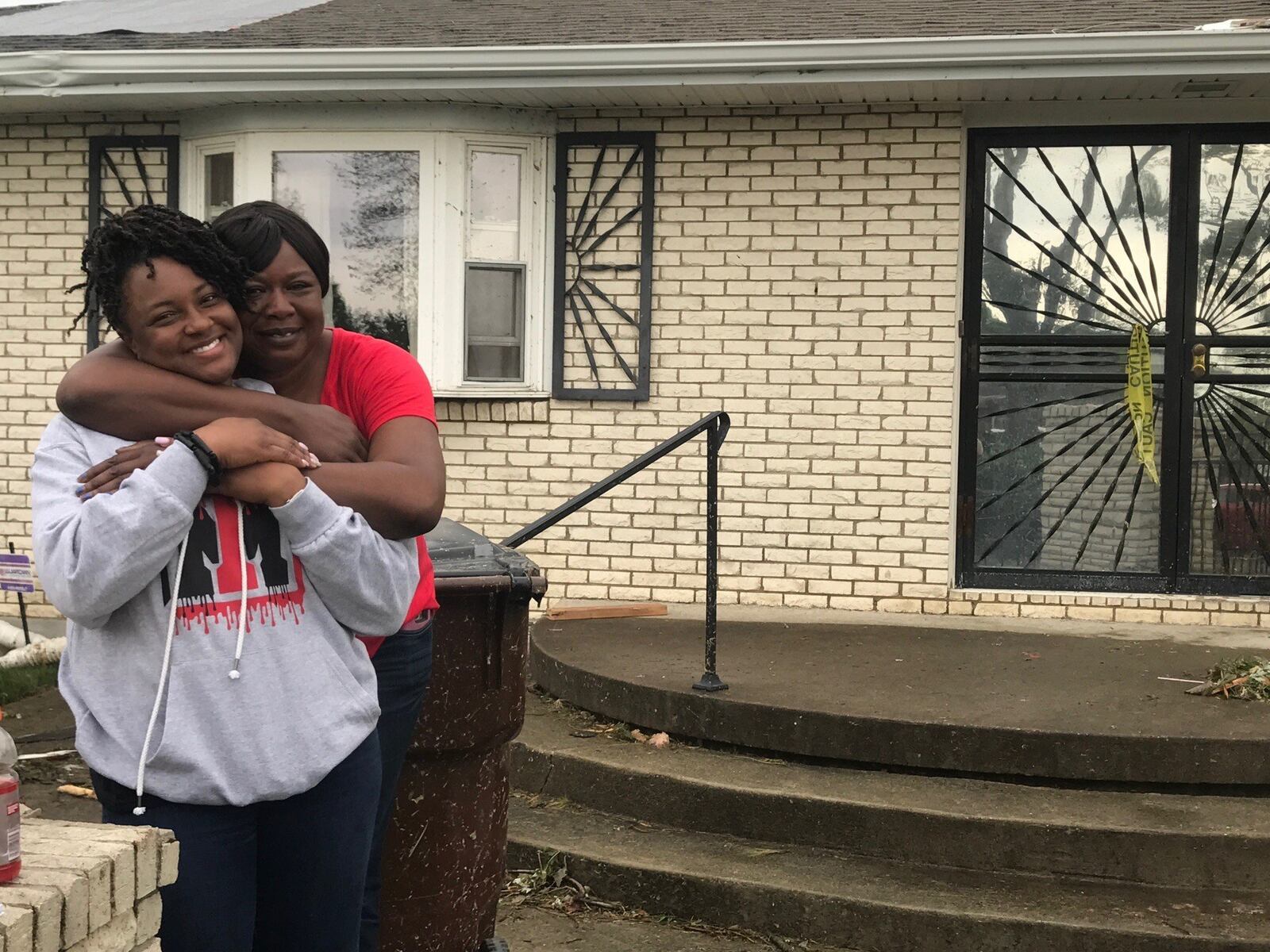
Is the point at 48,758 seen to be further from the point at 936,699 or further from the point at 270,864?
the point at 270,864

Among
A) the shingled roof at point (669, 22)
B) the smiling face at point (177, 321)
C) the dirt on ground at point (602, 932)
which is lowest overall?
the dirt on ground at point (602, 932)

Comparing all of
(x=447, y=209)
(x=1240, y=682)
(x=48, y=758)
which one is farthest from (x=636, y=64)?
(x=48, y=758)

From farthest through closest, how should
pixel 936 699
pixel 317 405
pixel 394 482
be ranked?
1. pixel 936 699
2. pixel 317 405
3. pixel 394 482

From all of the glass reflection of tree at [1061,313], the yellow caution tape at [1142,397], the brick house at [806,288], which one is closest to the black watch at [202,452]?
the brick house at [806,288]

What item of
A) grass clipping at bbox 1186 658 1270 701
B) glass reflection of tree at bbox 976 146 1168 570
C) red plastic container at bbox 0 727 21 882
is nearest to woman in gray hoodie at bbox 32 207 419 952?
red plastic container at bbox 0 727 21 882

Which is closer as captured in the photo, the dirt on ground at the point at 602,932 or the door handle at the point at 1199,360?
the dirt on ground at the point at 602,932

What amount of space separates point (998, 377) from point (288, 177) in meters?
3.72

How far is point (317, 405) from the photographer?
2.37 meters

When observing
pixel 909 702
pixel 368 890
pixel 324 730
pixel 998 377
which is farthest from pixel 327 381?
pixel 998 377

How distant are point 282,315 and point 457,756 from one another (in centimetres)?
140

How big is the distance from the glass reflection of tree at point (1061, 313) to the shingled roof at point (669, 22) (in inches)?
25.9

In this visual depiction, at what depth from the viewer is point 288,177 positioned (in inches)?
278

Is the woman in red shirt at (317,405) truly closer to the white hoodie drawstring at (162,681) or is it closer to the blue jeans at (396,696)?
the blue jeans at (396,696)

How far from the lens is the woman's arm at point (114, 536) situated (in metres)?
1.94
